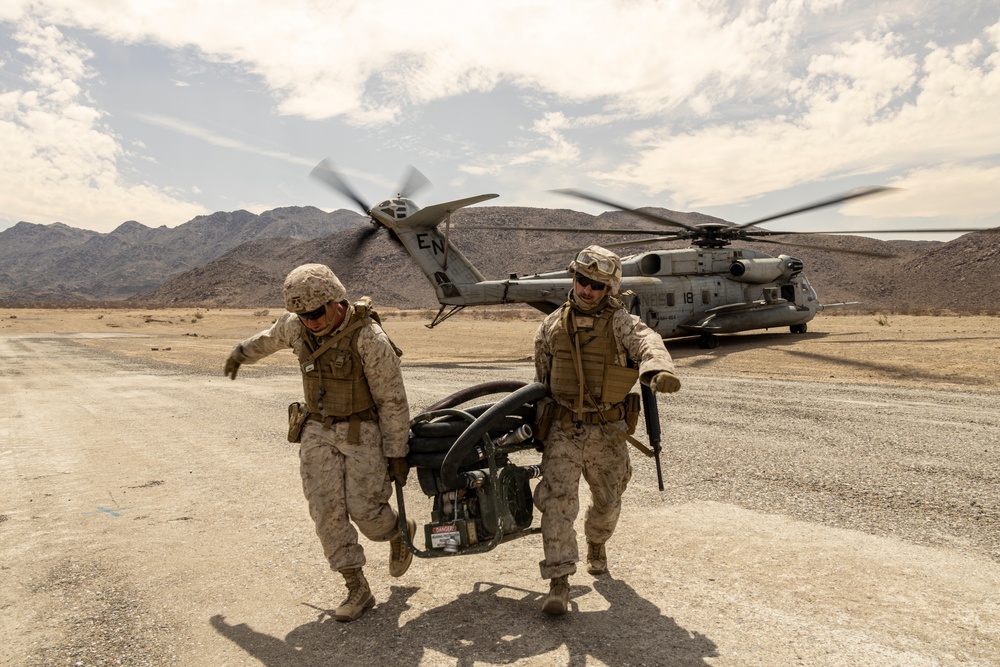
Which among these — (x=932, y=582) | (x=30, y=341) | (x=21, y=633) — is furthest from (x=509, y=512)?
(x=30, y=341)

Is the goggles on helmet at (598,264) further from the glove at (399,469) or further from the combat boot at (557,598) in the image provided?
the combat boot at (557,598)

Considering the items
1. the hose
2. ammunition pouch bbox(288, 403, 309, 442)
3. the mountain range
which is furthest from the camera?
the mountain range

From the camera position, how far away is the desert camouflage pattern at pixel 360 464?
3980mm

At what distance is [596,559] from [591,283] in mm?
1904

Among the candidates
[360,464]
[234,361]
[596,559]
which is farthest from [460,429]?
[234,361]

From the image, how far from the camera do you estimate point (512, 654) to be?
3.49 m

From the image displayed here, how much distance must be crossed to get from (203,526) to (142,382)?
452 inches

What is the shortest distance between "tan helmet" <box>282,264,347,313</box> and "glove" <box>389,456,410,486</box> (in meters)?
1.09

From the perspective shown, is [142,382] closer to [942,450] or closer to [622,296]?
[622,296]

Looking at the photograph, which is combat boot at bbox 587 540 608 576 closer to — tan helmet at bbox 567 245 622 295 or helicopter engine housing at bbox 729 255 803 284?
tan helmet at bbox 567 245 622 295

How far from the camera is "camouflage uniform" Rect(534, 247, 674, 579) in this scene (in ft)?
12.9

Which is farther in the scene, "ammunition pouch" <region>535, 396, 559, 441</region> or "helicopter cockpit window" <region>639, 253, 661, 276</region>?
"helicopter cockpit window" <region>639, 253, 661, 276</region>

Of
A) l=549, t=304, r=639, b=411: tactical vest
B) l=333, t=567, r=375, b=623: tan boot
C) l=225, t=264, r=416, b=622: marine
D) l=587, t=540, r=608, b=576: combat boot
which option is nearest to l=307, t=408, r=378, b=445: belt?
l=225, t=264, r=416, b=622: marine

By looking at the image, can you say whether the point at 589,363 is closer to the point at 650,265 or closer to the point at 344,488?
the point at 344,488
